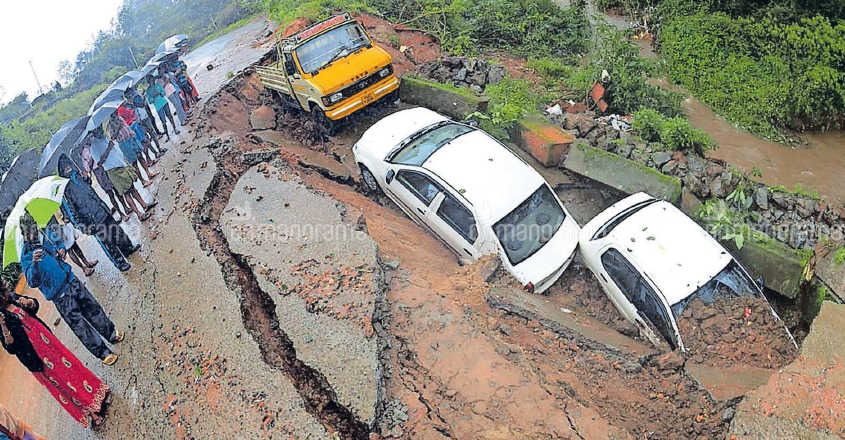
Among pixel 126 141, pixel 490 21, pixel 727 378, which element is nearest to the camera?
pixel 727 378

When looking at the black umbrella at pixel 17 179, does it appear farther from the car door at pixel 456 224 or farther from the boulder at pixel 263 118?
the car door at pixel 456 224

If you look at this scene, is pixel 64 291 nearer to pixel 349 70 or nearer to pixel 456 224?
pixel 456 224

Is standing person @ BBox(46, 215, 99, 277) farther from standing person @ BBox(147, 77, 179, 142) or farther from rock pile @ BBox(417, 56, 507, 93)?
rock pile @ BBox(417, 56, 507, 93)

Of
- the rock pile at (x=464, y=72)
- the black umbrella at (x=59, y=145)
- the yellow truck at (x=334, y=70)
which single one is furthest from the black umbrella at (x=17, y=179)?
the rock pile at (x=464, y=72)

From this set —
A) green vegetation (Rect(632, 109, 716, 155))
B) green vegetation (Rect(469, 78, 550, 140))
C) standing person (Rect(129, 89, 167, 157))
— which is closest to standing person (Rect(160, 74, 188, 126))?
standing person (Rect(129, 89, 167, 157))

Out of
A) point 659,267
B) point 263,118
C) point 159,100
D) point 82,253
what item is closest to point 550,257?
point 659,267

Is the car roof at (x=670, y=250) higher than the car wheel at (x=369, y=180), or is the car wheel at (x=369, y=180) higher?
the car wheel at (x=369, y=180)
